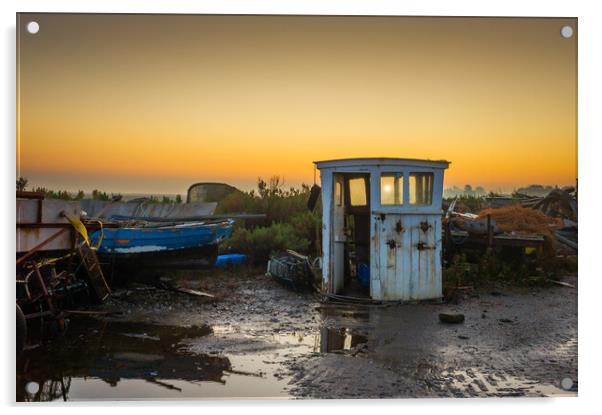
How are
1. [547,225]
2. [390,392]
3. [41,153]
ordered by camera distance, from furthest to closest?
[547,225]
[41,153]
[390,392]

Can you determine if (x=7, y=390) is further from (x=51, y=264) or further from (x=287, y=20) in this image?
(x=287, y=20)

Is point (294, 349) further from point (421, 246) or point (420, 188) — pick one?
point (420, 188)

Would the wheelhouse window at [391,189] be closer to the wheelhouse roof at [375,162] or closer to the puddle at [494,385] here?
the wheelhouse roof at [375,162]

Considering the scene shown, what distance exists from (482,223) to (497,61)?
201cm

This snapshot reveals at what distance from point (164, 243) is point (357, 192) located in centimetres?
225

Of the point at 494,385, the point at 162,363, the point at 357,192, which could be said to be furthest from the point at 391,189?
the point at 162,363

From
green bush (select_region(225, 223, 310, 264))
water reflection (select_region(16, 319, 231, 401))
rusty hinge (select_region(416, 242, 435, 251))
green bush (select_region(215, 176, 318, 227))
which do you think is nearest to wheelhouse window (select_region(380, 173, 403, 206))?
rusty hinge (select_region(416, 242, 435, 251))

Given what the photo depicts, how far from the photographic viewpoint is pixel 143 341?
5.09 meters

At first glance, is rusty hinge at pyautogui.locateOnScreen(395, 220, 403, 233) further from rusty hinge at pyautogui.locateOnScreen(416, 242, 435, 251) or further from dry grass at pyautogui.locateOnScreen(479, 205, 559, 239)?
dry grass at pyautogui.locateOnScreen(479, 205, 559, 239)

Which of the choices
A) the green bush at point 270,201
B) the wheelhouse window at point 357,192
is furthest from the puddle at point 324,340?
the wheelhouse window at point 357,192

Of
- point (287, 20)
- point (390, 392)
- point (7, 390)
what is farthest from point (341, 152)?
point (7, 390)

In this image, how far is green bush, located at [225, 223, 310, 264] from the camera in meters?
6.32

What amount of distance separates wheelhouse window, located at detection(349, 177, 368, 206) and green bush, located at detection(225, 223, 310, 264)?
0.80 metres

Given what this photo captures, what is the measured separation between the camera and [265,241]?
21.0 ft
